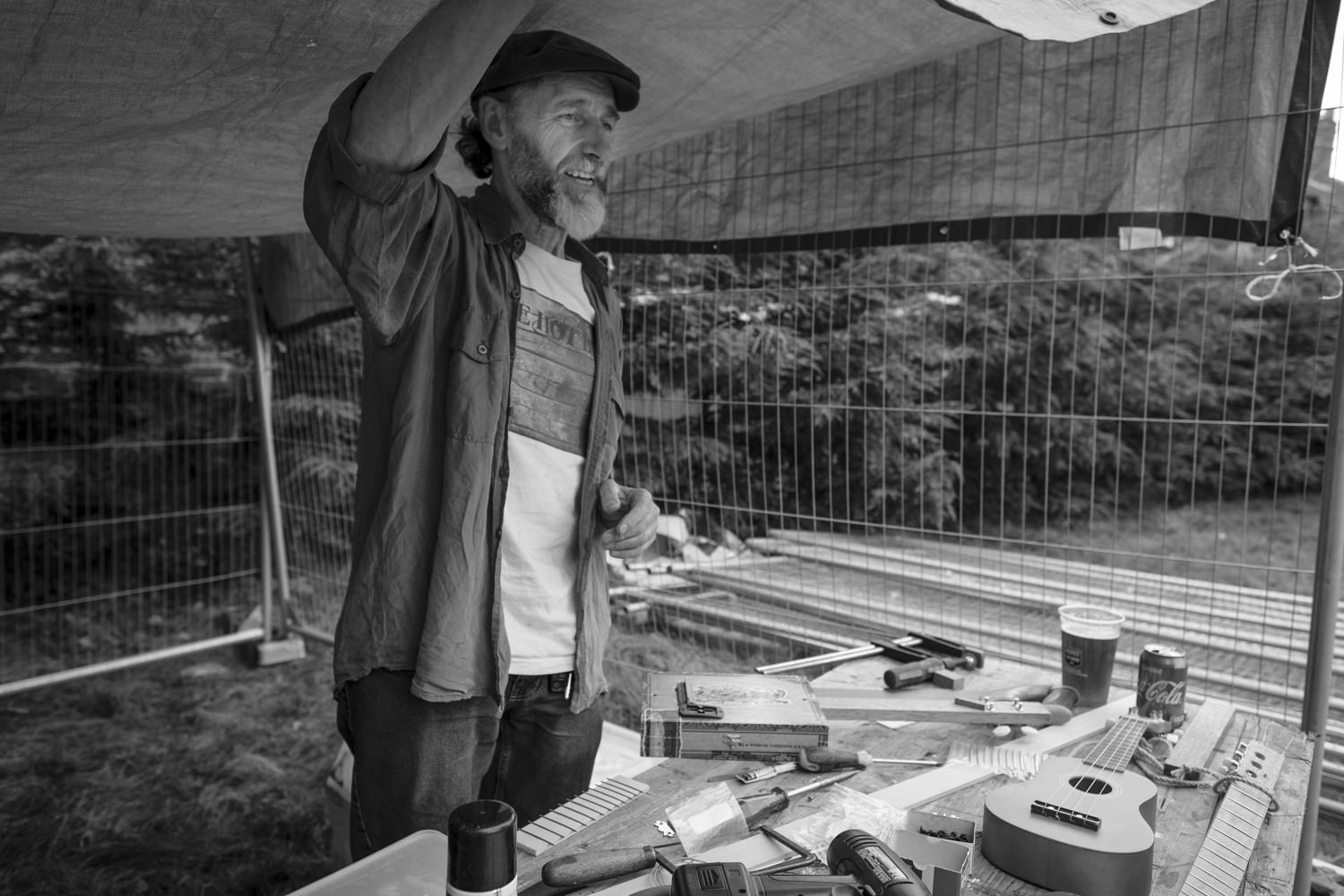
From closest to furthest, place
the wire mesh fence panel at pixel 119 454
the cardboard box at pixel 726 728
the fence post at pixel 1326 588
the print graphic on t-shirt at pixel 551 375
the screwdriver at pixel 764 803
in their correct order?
the screwdriver at pixel 764 803, the cardboard box at pixel 726 728, the print graphic on t-shirt at pixel 551 375, the fence post at pixel 1326 588, the wire mesh fence panel at pixel 119 454

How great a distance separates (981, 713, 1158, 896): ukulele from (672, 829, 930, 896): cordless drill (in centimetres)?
23

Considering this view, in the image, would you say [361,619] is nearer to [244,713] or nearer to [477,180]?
[477,180]

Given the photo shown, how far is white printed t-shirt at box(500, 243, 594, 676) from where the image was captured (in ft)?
5.38

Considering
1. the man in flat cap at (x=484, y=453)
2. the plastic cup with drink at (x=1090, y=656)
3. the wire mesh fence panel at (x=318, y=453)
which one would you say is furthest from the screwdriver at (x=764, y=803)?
the wire mesh fence panel at (x=318, y=453)

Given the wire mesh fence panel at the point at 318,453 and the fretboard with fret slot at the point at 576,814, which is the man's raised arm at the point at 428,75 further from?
the wire mesh fence panel at the point at 318,453

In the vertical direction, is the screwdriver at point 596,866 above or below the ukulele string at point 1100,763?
below

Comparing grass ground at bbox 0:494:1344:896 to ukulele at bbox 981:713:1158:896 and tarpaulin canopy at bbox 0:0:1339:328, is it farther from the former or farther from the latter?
ukulele at bbox 981:713:1158:896

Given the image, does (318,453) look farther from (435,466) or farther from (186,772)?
(435,466)

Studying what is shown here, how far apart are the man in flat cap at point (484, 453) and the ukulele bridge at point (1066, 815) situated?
0.81 meters

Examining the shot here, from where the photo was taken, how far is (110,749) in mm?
3793

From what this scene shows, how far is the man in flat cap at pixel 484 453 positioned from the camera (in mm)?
1464

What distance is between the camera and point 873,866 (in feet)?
3.15

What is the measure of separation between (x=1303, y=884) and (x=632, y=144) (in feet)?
7.33

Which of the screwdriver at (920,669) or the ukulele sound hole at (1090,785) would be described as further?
the screwdriver at (920,669)
